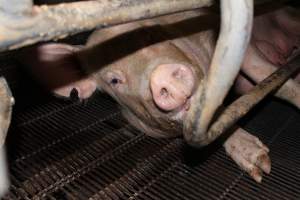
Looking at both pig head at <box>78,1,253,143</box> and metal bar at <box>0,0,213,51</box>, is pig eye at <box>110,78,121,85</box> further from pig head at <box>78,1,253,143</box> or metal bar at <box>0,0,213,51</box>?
metal bar at <box>0,0,213,51</box>

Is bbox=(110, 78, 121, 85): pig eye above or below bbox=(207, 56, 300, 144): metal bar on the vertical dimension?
below

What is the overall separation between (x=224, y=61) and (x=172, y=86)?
0.87 metres

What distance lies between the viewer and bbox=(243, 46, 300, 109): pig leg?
2.99m

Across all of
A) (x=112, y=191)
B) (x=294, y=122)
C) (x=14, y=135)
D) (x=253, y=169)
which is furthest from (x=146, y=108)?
(x=294, y=122)

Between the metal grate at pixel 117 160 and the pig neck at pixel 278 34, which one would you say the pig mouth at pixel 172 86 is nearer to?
the metal grate at pixel 117 160

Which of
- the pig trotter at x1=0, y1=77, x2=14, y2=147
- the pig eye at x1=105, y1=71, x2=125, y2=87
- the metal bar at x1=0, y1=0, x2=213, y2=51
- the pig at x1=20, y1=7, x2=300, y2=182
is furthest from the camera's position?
the pig eye at x1=105, y1=71, x2=125, y2=87

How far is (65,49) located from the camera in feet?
8.73

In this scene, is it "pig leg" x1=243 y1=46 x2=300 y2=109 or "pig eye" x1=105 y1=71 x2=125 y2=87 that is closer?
"pig eye" x1=105 y1=71 x2=125 y2=87

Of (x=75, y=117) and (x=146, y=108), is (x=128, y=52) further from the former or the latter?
(x=75, y=117)

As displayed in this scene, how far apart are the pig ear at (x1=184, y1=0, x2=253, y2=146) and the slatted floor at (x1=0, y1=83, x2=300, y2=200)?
35.4 inches

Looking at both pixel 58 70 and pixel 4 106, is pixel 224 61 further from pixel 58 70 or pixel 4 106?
pixel 58 70

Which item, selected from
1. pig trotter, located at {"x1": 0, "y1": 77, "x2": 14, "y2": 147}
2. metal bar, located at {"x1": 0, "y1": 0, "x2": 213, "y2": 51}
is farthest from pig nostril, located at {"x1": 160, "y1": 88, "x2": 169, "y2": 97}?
pig trotter, located at {"x1": 0, "y1": 77, "x2": 14, "y2": 147}

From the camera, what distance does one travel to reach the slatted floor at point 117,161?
2.28 meters

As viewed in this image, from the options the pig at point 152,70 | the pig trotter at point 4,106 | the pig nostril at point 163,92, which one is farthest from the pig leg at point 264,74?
the pig trotter at point 4,106
